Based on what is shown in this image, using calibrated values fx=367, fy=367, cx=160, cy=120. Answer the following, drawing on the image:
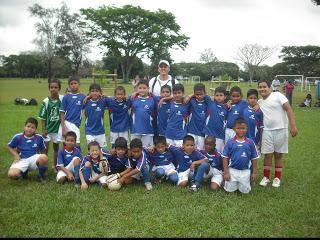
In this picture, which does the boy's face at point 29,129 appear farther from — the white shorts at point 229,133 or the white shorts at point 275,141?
the white shorts at point 275,141

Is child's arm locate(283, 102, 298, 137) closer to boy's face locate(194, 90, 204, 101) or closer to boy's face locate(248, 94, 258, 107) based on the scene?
boy's face locate(248, 94, 258, 107)

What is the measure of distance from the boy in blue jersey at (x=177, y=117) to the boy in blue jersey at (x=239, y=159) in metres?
0.96

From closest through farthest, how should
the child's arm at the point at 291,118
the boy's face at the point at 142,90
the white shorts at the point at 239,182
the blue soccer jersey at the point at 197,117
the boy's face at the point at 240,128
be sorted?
the white shorts at the point at 239,182, the boy's face at the point at 240,128, the child's arm at the point at 291,118, the blue soccer jersey at the point at 197,117, the boy's face at the point at 142,90

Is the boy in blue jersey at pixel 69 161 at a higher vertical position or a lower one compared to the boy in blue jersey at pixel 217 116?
lower

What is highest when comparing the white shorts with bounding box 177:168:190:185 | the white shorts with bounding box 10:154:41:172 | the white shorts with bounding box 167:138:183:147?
the white shorts with bounding box 167:138:183:147

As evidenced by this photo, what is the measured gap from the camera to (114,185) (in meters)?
5.68

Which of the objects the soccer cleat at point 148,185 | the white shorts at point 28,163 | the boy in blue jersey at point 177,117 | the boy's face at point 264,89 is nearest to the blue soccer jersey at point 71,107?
the white shorts at point 28,163

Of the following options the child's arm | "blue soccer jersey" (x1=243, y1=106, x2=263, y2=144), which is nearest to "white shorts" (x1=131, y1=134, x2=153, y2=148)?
"blue soccer jersey" (x1=243, y1=106, x2=263, y2=144)

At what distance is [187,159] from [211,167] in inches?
16.6

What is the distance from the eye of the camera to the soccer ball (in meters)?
5.68

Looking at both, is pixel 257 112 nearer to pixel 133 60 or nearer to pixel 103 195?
pixel 103 195

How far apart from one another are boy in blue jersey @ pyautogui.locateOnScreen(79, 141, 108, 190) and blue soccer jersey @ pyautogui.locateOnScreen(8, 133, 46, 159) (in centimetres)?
93

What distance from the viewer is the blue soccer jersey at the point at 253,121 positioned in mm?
6070

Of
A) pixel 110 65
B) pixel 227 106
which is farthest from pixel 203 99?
pixel 110 65
